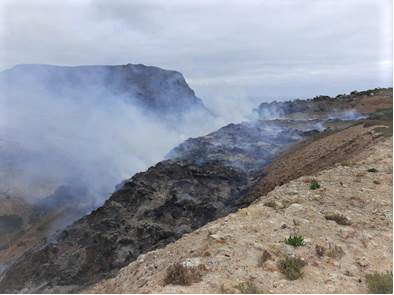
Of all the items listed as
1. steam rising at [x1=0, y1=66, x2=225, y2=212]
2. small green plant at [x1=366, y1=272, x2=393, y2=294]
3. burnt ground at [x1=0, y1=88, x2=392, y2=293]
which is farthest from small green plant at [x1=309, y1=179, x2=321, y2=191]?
steam rising at [x1=0, y1=66, x2=225, y2=212]

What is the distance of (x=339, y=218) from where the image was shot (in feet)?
32.8

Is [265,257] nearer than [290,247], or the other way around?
[265,257]

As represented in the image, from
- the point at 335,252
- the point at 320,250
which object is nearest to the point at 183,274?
the point at 320,250

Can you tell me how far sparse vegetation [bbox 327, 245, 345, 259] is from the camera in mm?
8453

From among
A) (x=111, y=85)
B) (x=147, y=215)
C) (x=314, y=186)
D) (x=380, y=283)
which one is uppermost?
(x=111, y=85)

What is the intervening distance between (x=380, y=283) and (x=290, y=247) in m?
1.69

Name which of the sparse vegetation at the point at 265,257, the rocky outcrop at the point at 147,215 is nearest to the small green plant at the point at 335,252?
the sparse vegetation at the point at 265,257

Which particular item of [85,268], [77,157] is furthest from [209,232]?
[77,157]

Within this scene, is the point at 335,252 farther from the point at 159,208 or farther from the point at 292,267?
the point at 159,208

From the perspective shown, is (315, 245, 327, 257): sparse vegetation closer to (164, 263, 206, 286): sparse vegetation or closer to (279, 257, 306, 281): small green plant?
(279, 257, 306, 281): small green plant

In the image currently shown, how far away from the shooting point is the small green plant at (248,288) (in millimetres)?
6961

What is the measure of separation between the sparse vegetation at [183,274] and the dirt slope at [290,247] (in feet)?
0.34

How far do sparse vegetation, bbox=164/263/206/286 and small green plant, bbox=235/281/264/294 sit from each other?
0.64 m

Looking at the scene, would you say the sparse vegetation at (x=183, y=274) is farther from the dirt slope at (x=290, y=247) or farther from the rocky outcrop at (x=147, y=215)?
the rocky outcrop at (x=147, y=215)
